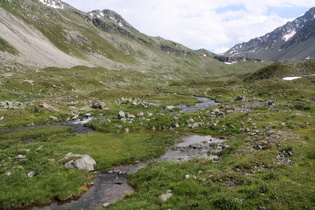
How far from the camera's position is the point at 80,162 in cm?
2391

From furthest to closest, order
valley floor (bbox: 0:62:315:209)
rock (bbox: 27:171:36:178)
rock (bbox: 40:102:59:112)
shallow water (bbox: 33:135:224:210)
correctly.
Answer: rock (bbox: 40:102:59:112)
rock (bbox: 27:171:36:178)
shallow water (bbox: 33:135:224:210)
valley floor (bbox: 0:62:315:209)

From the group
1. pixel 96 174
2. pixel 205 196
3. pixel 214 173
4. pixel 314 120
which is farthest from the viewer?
pixel 314 120

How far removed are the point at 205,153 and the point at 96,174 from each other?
14.9 meters

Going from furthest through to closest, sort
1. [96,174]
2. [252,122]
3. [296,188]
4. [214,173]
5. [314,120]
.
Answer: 1. [252,122]
2. [314,120]
3. [96,174]
4. [214,173]
5. [296,188]

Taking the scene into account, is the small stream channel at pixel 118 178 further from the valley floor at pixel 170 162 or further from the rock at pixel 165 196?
the rock at pixel 165 196

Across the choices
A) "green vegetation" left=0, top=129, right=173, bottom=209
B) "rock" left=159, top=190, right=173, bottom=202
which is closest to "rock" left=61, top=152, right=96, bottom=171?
"green vegetation" left=0, top=129, right=173, bottom=209

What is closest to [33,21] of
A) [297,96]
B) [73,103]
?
[73,103]

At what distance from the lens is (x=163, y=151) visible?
3039 centimetres

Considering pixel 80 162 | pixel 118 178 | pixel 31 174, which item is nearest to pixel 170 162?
pixel 118 178

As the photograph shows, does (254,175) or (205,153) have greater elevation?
(254,175)

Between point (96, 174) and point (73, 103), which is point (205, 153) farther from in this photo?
point (73, 103)

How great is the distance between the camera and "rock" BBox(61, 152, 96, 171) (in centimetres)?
2333

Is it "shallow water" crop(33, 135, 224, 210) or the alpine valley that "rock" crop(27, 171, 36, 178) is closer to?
the alpine valley

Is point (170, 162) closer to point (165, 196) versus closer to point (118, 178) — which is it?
point (118, 178)
